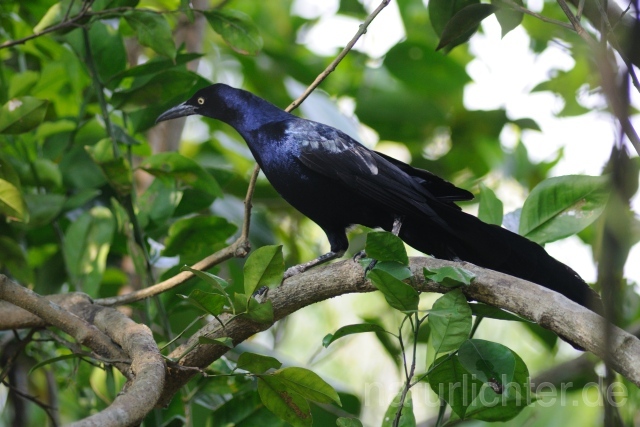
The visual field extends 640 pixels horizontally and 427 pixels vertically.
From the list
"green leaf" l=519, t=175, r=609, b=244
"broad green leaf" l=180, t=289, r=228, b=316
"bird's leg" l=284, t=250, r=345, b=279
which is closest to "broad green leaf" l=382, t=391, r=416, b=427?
"broad green leaf" l=180, t=289, r=228, b=316

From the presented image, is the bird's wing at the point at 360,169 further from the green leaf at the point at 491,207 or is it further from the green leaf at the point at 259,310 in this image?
the green leaf at the point at 259,310

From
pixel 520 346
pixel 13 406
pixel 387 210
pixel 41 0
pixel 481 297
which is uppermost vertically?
pixel 41 0

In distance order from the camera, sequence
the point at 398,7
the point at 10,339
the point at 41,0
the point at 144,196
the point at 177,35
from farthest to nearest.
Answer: the point at 398,7 < the point at 177,35 < the point at 41,0 < the point at 10,339 < the point at 144,196

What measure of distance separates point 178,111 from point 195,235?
773mm

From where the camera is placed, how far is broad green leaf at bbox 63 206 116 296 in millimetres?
3480

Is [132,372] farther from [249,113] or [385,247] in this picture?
[249,113]

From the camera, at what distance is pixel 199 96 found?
393cm

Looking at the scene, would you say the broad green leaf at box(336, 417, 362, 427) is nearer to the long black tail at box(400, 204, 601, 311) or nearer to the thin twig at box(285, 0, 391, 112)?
the long black tail at box(400, 204, 601, 311)

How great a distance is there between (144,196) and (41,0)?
139 cm

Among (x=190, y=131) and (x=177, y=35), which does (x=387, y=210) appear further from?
(x=190, y=131)

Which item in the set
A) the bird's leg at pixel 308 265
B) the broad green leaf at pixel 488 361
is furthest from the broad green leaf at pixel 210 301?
the bird's leg at pixel 308 265

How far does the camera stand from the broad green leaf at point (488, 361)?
2166mm

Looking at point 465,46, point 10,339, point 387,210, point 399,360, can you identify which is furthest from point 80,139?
point 465,46

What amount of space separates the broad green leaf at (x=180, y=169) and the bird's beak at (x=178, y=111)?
16.5 inches
